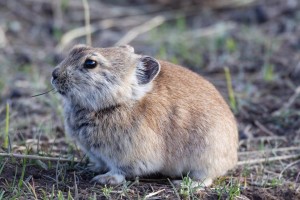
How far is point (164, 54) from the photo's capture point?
1041 cm

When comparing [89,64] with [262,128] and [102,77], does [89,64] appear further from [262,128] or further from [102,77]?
[262,128]

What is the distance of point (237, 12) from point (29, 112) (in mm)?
5895

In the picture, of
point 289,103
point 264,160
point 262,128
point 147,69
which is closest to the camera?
point 147,69

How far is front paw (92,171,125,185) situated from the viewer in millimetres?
5895

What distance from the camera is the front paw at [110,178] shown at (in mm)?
5895

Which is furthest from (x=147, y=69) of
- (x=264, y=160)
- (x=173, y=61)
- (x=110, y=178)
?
(x=173, y=61)

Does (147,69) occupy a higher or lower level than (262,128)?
higher

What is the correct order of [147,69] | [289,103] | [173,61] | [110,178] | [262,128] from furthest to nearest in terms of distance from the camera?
[173,61] → [289,103] → [262,128] → [147,69] → [110,178]

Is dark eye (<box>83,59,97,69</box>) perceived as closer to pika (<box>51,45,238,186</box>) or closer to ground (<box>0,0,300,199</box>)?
pika (<box>51,45,238,186</box>)

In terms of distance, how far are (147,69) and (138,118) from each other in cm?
50

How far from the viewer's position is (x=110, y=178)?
19.4 feet

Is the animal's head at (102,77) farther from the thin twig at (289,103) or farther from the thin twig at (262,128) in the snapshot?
the thin twig at (289,103)

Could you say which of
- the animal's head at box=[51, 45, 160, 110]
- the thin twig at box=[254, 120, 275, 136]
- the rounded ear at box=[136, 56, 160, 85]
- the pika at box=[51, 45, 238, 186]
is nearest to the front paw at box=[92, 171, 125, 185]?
the pika at box=[51, 45, 238, 186]

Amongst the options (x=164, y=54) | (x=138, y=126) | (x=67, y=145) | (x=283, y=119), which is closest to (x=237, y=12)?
(x=164, y=54)
